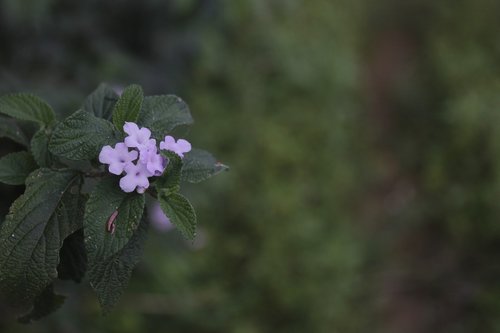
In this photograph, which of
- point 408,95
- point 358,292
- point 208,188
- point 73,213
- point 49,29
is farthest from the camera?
point 408,95

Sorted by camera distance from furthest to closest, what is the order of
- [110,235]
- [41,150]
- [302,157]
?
[302,157], [41,150], [110,235]

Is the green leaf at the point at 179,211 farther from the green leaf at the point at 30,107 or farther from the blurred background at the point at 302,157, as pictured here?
the blurred background at the point at 302,157

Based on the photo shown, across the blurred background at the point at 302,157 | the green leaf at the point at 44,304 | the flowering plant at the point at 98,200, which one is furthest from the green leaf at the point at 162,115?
the blurred background at the point at 302,157

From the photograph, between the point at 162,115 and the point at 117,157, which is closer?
the point at 117,157

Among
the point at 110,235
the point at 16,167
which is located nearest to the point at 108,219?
the point at 110,235

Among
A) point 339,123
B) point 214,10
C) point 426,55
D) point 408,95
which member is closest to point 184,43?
point 214,10

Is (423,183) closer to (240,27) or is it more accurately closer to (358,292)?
(358,292)

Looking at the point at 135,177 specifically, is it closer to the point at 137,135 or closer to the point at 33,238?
the point at 137,135

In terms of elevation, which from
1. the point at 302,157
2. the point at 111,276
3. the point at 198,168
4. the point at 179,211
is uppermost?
the point at 302,157
